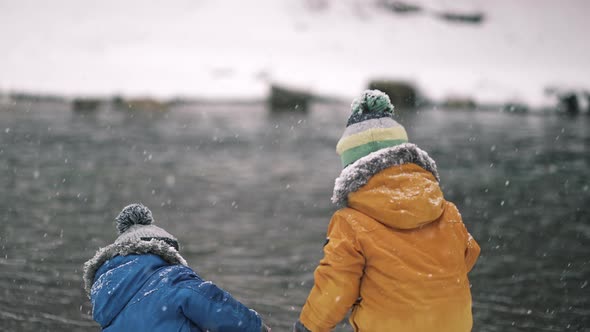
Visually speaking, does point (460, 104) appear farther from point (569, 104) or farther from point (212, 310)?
point (212, 310)

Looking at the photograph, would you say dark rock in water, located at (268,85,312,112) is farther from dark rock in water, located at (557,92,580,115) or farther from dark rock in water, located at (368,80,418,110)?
dark rock in water, located at (557,92,580,115)

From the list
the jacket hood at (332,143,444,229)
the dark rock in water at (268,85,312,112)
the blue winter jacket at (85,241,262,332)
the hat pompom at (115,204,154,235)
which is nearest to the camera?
the jacket hood at (332,143,444,229)

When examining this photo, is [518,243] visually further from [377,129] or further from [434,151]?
[434,151]

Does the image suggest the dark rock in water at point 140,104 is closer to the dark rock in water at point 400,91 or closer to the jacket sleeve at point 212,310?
the dark rock in water at point 400,91

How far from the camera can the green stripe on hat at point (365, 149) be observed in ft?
8.90

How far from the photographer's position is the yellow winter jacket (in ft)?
8.43

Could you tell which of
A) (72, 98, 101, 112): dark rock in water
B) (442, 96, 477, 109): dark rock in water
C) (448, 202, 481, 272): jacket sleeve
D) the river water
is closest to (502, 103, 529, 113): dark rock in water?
(442, 96, 477, 109): dark rock in water

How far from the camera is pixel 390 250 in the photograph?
2.58m

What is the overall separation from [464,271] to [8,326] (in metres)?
4.01

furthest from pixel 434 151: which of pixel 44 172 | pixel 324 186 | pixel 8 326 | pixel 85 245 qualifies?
pixel 8 326

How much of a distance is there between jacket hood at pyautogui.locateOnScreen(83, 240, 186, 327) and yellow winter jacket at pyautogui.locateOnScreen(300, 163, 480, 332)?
78 cm

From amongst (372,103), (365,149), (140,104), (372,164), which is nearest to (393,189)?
(372,164)

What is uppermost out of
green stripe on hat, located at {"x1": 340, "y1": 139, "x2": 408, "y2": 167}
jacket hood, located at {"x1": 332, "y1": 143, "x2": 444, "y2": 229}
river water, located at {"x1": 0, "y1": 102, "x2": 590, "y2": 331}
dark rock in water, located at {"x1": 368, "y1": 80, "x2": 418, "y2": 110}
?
green stripe on hat, located at {"x1": 340, "y1": 139, "x2": 408, "y2": 167}

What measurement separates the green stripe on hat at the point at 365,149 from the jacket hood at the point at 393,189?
0.23 ft
